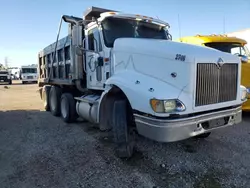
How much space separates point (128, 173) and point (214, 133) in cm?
292

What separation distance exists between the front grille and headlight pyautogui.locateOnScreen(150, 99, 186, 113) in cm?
36

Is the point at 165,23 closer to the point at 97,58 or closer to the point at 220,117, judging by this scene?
the point at 97,58

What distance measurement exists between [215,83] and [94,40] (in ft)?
9.68

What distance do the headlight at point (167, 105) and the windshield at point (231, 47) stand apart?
476 centimetres

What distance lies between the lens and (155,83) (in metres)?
3.58

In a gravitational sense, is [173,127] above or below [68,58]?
below

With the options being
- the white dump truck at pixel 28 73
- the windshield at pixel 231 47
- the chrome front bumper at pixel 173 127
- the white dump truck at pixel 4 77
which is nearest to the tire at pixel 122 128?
the chrome front bumper at pixel 173 127

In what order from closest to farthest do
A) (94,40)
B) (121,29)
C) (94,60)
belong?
(121,29), (94,40), (94,60)

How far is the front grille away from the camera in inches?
138

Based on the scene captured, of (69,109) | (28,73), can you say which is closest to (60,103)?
(69,109)

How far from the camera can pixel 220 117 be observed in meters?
3.78

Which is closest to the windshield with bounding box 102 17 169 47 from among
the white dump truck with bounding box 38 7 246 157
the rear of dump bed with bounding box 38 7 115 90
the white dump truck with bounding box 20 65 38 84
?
the white dump truck with bounding box 38 7 246 157

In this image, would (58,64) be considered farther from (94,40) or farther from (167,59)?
(167,59)

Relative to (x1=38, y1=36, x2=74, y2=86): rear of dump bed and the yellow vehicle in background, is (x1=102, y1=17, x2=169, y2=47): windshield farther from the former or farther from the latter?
the yellow vehicle in background
